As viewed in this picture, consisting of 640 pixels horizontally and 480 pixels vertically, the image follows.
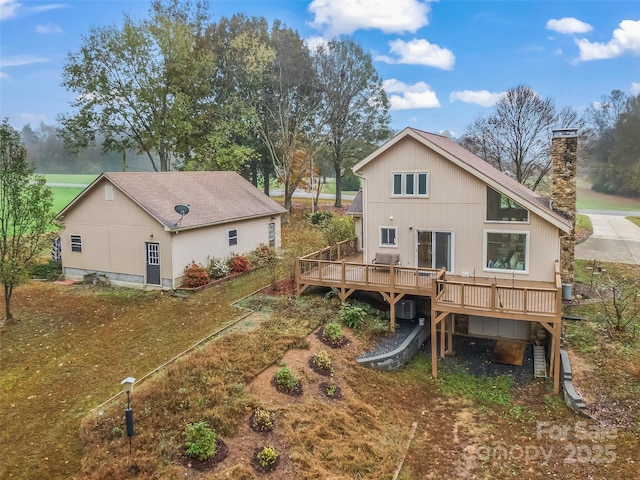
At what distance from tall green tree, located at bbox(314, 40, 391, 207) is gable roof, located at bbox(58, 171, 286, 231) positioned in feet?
49.5

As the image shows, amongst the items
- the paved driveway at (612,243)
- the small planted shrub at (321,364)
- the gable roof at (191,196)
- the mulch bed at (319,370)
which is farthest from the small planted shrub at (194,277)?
the paved driveway at (612,243)

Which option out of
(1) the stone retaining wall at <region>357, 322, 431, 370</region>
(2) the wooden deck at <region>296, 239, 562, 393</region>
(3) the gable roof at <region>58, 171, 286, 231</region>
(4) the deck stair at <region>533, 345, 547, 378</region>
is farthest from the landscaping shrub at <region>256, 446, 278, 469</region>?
(3) the gable roof at <region>58, 171, 286, 231</region>

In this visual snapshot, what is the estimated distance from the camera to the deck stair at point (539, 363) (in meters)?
12.2

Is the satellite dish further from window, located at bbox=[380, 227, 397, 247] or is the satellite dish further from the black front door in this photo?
window, located at bbox=[380, 227, 397, 247]

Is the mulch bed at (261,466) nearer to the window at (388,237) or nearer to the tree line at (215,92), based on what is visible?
the window at (388,237)

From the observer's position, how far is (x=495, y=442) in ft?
30.6

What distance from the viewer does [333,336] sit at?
484 inches

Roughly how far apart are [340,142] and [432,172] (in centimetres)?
2613

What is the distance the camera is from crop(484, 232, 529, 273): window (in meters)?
14.0

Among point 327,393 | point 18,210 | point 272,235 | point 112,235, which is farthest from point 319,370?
point 272,235

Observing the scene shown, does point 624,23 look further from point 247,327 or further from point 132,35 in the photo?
point 247,327

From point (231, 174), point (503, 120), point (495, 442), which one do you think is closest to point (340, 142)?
point (503, 120)

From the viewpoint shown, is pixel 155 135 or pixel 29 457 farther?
pixel 155 135

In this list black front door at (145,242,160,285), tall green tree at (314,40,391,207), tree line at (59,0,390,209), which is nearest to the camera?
black front door at (145,242,160,285)
